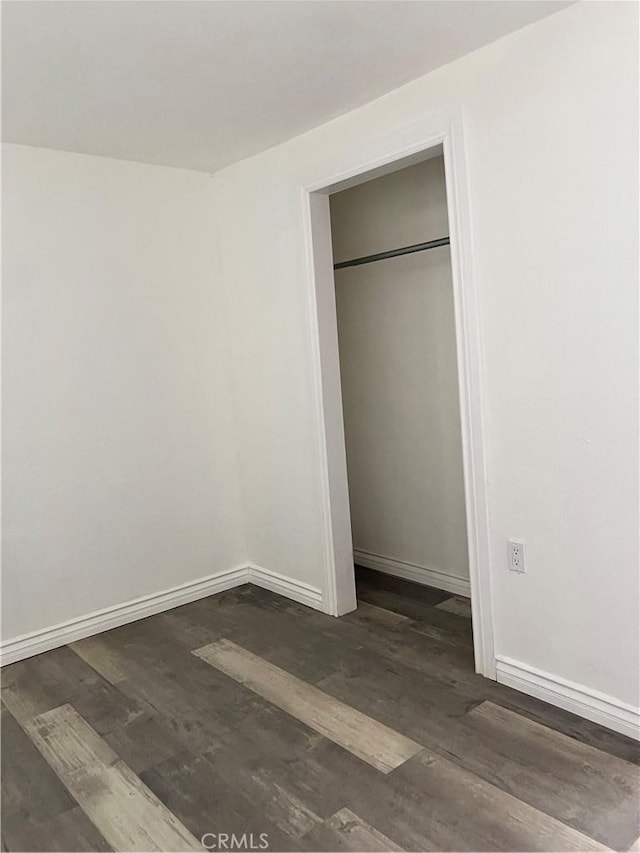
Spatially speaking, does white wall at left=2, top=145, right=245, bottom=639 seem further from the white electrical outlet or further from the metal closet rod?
the white electrical outlet

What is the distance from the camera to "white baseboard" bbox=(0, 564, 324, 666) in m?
3.24

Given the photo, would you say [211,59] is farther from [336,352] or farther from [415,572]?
[415,572]

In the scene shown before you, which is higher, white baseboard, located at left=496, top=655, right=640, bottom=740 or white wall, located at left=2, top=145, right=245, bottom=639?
white wall, located at left=2, top=145, right=245, bottom=639

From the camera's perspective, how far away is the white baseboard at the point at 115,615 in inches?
127

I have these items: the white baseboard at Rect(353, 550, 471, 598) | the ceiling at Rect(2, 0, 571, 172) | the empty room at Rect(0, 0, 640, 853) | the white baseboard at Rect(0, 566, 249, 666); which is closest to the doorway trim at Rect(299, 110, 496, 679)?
the empty room at Rect(0, 0, 640, 853)

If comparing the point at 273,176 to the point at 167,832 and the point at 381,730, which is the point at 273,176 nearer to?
the point at 381,730

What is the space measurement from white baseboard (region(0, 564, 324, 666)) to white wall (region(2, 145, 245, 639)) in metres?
0.04

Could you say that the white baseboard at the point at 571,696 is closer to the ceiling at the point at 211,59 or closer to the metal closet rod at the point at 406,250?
the metal closet rod at the point at 406,250

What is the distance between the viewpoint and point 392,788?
2105mm

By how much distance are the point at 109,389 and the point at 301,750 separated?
1923mm

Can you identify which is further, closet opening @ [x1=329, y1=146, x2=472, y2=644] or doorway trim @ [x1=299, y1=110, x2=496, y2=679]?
closet opening @ [x1=329, y1=146, x2=472, y2=644]

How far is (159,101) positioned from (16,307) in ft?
3.62

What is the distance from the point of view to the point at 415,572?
3883 mm

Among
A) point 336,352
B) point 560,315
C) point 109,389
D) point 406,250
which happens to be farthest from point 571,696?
point 109,389
